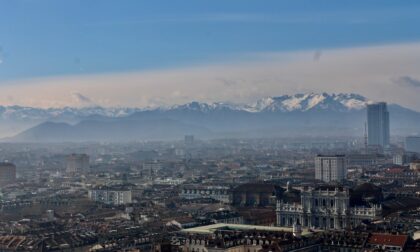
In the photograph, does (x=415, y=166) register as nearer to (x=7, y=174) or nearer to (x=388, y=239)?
(x=7, y=174)

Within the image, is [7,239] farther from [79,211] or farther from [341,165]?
[341,165]

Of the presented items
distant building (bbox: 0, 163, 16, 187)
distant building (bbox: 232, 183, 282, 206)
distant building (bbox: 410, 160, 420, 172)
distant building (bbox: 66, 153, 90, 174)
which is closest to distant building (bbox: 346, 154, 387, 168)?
distant building (bbox: 410, 160, 420, 172)

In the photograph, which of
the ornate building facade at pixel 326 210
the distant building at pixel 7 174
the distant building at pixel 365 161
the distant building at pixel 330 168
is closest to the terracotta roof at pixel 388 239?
the ornate building facade at pixel 326 210

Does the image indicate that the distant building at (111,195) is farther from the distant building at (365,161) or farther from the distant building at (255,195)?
the distant building at (365,161)

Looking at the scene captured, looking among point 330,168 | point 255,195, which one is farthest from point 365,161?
point 255,195

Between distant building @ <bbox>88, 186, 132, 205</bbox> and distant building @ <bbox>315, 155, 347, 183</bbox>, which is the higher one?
Result: distant building @ <bbox>315, 155, 347, 183</bbox>

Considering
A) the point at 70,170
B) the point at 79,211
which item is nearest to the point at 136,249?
the point at 79,211

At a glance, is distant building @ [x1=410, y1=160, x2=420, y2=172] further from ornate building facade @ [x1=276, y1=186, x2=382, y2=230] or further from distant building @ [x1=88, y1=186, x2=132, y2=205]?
ornate building facade @ [x1=276, y1=186, x2=382, y2=230]
